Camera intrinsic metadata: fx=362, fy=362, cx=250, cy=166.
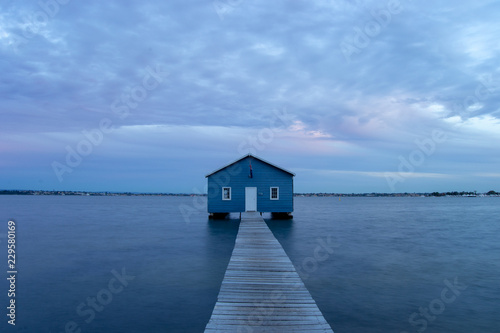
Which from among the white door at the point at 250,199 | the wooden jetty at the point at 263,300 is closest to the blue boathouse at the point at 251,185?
the white door at the point at 250,199

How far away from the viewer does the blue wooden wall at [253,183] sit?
30750 mm

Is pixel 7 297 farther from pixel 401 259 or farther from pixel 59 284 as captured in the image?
pixel 401 259

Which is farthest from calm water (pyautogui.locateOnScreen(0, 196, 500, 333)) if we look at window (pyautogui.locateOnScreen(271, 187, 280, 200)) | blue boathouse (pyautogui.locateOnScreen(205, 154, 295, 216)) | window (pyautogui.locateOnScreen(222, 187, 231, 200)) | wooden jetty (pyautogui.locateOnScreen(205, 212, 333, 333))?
window (pyautogui.locateOnScreen(271, 187, 280, 200))

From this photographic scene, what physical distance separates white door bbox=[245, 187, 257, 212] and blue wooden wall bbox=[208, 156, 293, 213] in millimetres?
263

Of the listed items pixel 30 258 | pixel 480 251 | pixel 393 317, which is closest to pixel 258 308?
pixel 393 317

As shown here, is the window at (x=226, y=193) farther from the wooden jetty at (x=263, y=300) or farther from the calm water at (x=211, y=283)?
the wooden jetty at (x=263, y=300)

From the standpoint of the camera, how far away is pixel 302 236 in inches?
1059

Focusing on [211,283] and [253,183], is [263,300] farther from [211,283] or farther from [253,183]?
[253,183]

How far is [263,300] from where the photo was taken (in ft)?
28.7

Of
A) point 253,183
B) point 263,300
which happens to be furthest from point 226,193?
point 263,300

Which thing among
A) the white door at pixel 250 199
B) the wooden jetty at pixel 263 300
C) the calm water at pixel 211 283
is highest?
the white door at pixel 250 199

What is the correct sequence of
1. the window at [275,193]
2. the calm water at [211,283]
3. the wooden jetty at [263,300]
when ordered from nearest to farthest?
the wooden jetty at [263,300], the calm water at [211,283], the window at [275,193]

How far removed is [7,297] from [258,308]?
30.7ft

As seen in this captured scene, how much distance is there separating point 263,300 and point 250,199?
22115 millimetres
